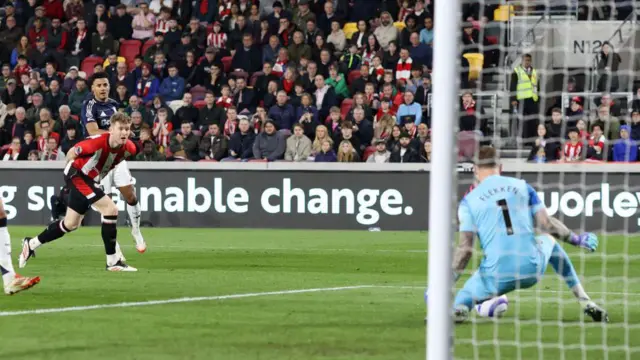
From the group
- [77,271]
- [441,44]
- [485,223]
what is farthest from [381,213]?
[441,44]

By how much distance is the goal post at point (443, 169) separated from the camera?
5652 mm

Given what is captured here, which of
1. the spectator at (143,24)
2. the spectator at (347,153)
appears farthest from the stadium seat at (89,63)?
the spectator at (347,153)

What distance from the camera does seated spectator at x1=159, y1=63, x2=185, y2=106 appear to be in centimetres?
2481

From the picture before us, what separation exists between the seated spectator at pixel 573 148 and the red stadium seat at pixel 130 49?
1107cm

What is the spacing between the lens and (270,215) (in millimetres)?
21156

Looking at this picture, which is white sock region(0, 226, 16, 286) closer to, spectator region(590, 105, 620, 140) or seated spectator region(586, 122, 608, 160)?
spectator region(590, 105, 620, 140)

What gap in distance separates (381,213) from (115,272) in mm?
8897

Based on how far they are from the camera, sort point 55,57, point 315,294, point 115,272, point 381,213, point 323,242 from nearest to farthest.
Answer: point 315,294
point 115,272
point 323,242
point 381,213
point 55,57

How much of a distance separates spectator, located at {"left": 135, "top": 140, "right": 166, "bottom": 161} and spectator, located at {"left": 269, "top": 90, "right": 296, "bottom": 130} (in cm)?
217

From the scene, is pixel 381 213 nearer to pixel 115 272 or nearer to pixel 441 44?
pixel 115 272

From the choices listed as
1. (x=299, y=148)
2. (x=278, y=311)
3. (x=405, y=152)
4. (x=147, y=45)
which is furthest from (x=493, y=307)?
(x=147, y=45)

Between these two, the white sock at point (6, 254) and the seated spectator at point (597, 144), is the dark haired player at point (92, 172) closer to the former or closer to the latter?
the white sock at point (6, 254)

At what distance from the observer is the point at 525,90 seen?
17219mm

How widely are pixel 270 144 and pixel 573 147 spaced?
5.60 meters
